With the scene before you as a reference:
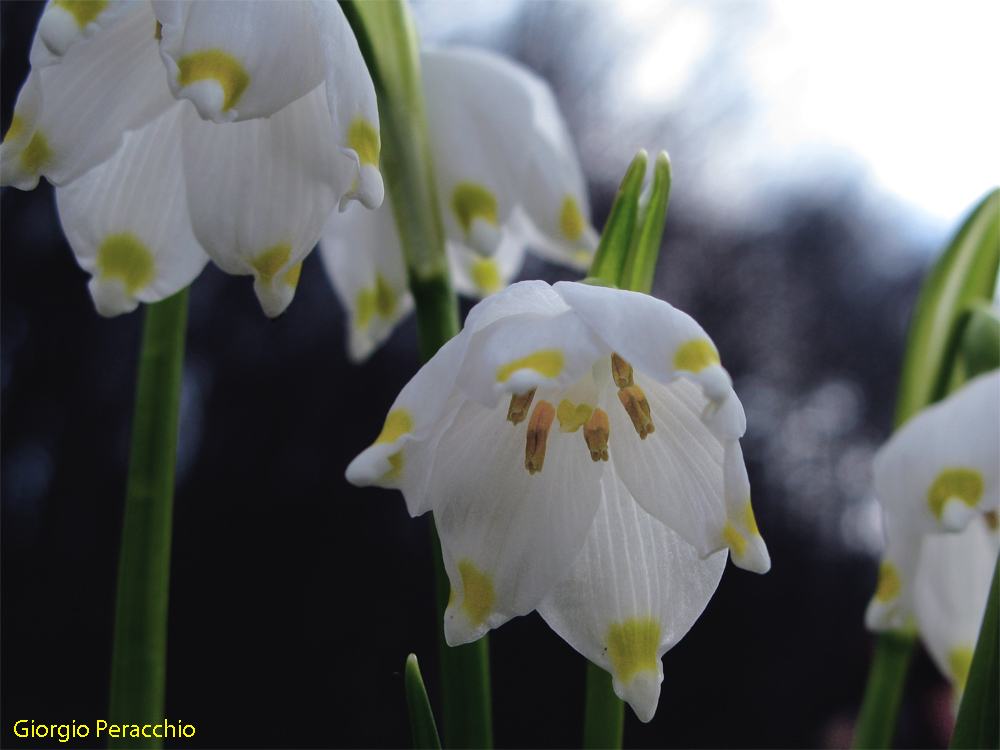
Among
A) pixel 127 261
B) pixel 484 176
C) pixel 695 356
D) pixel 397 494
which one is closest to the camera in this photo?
pixel 695 356

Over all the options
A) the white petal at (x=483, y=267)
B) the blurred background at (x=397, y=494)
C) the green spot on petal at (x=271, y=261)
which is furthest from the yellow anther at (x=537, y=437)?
the blurred background at (x=397, y=494)

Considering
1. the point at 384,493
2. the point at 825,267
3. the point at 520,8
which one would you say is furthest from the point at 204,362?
the point at 825,267

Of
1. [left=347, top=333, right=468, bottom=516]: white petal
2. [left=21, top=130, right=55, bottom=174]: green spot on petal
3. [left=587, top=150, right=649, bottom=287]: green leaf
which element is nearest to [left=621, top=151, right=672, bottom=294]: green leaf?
[left=587, top=150, right=649, bottom=287]: green leaf

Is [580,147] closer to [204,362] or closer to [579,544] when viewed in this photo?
[204,362]

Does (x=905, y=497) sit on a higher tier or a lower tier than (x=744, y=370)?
higher

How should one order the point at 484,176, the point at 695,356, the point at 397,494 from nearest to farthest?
the point at 695,356 < the point at 484,176 < the point at 397,494

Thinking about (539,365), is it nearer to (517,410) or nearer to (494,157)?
(517,410)

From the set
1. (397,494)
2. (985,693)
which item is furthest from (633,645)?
(397,494)

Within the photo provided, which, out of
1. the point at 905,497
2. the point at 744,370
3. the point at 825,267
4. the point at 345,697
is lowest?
the point at 345,697
